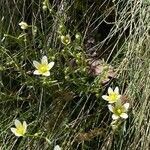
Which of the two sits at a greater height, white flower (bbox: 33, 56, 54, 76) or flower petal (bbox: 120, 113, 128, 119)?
white flower (bbox: 33, 56, 54, 76)

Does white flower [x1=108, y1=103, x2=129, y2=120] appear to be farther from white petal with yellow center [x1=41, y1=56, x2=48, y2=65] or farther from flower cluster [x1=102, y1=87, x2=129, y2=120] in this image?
white petal with yellow center [x1=41, y1=56, x2=48, y2=65]

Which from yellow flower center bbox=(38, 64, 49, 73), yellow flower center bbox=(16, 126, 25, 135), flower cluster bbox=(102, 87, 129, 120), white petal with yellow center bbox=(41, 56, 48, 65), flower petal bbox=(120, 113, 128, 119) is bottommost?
yellow flower center bbox=(16, 126, 25, 135)

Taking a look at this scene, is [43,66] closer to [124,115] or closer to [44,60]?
[44,60]

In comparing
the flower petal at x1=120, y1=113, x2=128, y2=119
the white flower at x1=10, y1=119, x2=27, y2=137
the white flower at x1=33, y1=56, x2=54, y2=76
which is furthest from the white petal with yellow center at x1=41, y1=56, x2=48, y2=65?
the flower petal at x1=120, y1=113, x2=128, y2=119

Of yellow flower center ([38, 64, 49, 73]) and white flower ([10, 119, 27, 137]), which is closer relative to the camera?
white flower ([10, 119, 27, 137])

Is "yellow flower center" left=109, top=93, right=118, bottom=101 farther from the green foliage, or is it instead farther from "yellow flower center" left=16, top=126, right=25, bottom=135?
"yellow flower center" left=16, top=126, right=25, bottom=135

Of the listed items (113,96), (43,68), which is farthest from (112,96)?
(43,68)

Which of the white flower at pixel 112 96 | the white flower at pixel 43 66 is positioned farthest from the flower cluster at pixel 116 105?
the white flower at pixel 43 66

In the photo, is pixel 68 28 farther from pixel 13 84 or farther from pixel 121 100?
pixel 121 100
